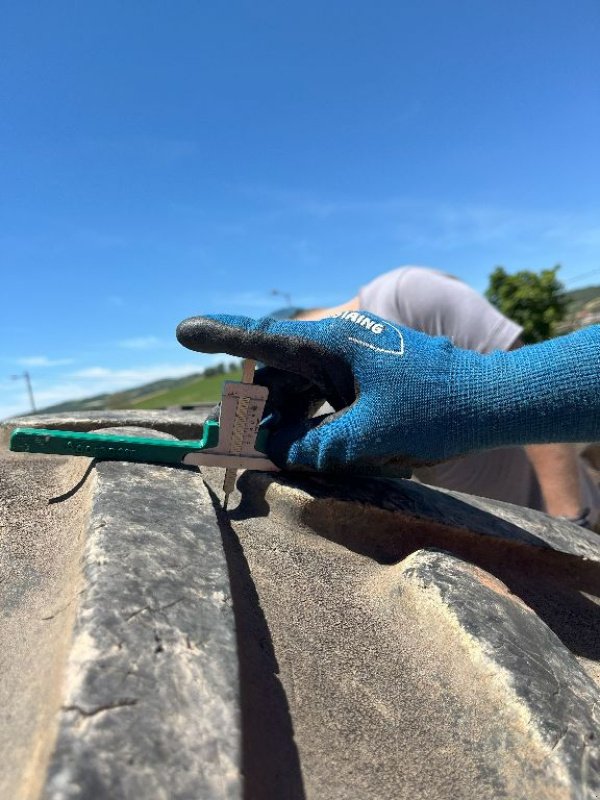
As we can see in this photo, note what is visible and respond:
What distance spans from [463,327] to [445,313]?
0.12m

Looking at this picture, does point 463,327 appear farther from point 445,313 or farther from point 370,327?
point 370,327

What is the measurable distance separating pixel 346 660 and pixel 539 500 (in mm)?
2408

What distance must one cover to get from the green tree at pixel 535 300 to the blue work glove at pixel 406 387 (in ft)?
100

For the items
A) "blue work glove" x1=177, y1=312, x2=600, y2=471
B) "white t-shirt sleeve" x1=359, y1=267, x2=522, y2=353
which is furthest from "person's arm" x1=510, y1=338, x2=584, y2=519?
"blue work glove" x1=177, y1=312, x2=600, y2=471

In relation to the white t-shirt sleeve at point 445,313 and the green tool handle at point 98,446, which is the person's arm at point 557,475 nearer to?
the white t-shirt sleeve at point 445,313

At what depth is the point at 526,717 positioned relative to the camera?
3.30 ft

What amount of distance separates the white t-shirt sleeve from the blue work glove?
1.53 metres

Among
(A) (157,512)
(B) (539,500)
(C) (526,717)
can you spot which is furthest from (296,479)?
(B) (539,500)

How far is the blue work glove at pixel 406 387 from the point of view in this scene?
1.43 m

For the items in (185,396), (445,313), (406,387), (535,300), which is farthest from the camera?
(535,300)

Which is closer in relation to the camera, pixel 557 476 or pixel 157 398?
pixel 557 476

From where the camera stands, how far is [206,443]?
157 cm

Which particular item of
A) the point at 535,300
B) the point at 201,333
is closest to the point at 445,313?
the point at 201,333

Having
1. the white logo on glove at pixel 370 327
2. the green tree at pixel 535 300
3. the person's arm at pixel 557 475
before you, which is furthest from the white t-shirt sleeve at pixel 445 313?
the green tree at pixel 535 300
